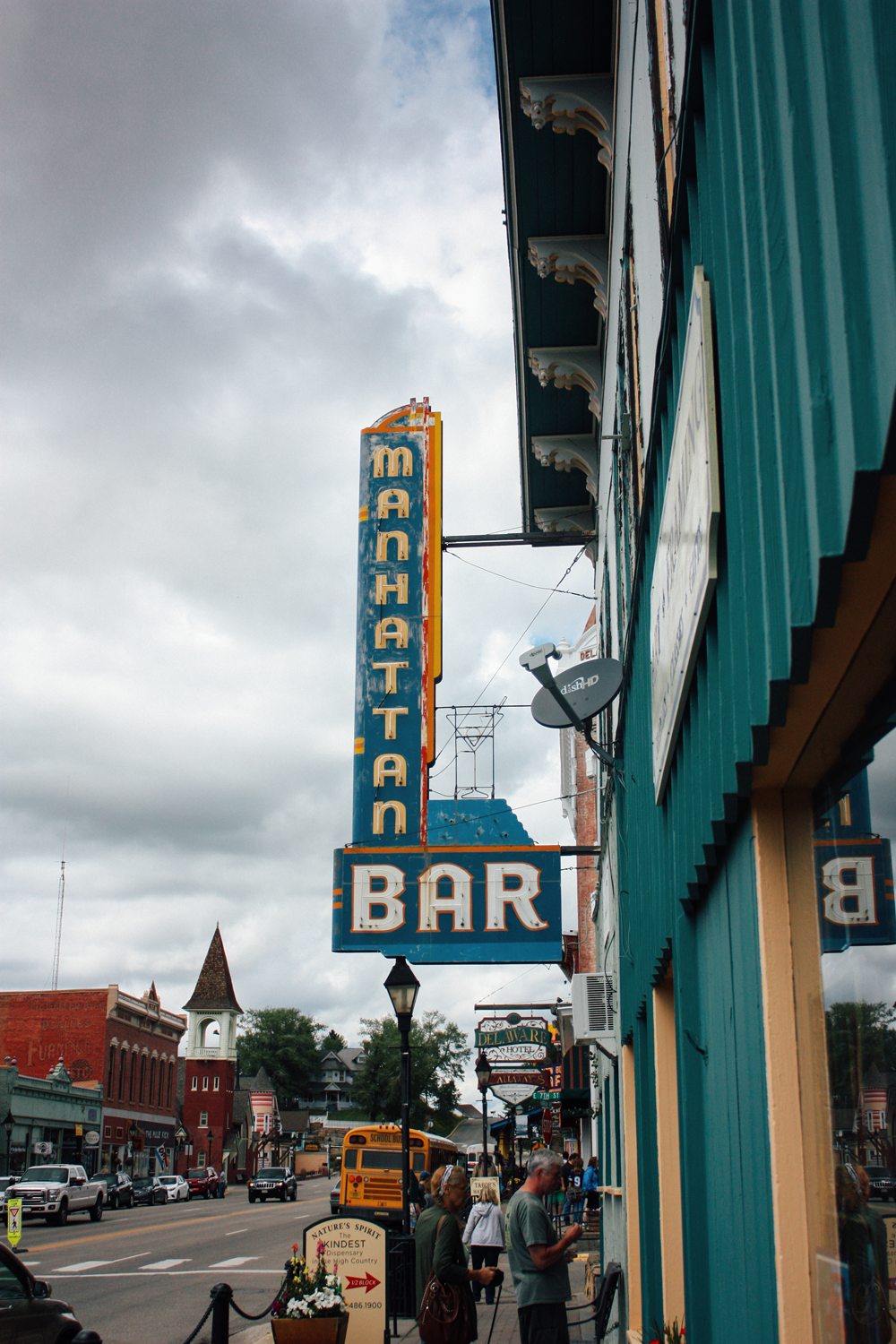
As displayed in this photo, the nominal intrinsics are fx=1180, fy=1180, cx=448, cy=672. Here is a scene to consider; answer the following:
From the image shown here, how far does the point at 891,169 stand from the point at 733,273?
1.32 metres

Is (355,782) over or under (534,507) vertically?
under

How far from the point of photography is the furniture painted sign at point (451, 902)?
16141 mm

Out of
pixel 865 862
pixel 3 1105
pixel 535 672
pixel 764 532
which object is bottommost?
pixel 3 1105

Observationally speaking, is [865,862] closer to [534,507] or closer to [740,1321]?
[740,1321]

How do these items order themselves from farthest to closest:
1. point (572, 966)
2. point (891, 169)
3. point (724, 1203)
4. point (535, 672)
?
point (572, 966)
point (535, 672)
point (724, 1203)
point (891, 169)

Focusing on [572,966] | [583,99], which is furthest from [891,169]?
[572,966]

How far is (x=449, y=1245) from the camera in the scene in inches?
309

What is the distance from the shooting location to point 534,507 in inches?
730

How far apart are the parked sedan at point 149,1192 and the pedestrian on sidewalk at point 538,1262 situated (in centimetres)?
5062

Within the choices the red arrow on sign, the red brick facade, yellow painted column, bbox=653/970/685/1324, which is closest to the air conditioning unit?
the red arrow on sign

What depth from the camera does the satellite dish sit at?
8.93 meters

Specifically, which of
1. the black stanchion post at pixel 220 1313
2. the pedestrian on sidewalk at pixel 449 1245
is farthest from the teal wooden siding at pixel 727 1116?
the black stanchion post at pixel 220 1313

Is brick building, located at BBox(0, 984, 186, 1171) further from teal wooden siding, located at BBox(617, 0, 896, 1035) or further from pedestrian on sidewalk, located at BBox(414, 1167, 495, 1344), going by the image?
teal wooden siding, located at BBox(617, 0, 896, 1035)

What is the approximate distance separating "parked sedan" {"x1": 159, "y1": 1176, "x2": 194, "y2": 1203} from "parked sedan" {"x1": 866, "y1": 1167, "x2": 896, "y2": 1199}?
58616mm
